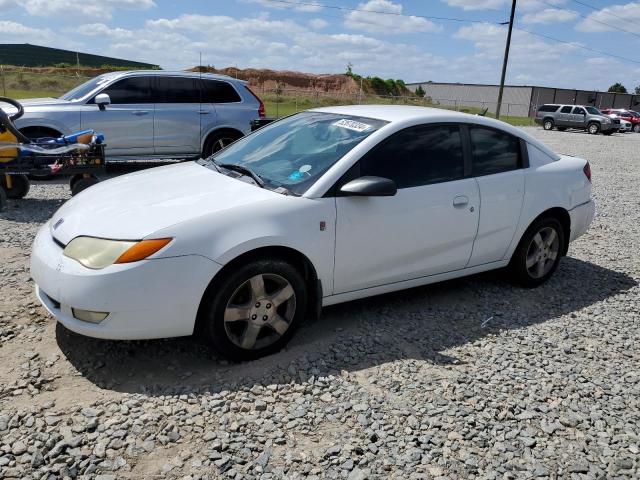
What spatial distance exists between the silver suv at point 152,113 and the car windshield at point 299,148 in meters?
A: 5.45

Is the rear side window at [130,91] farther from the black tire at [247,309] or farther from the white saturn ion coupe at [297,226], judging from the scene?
the black tire at [247,309]

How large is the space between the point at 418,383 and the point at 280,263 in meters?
1.14

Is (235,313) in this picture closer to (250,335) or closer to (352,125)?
(250,335)

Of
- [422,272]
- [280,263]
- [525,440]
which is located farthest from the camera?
[422,272]

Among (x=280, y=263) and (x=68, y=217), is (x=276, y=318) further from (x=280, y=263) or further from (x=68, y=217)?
(x=68, y=217)

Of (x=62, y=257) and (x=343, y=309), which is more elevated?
(x=62, y=257)

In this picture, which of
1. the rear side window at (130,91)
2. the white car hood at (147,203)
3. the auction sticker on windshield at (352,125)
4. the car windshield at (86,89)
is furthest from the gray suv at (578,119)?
the white car hood at (147,203)

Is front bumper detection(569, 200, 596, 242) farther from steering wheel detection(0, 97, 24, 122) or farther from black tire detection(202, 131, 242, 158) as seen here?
steering wheel detection(0, 97, 24, 122)

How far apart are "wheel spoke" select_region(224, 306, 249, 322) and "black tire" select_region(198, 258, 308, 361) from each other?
15 mm

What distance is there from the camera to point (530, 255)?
5.15 meters

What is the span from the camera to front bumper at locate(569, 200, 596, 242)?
5353mm

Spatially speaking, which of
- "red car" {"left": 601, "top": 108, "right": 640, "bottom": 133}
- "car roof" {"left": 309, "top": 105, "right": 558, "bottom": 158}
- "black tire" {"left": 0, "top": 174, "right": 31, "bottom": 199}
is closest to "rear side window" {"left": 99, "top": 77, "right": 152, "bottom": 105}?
Result: "black tire" {"left": 0, "top": 174, "right": 31, "bottom": 199}

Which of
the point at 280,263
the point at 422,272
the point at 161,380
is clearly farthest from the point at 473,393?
the point at 161,380

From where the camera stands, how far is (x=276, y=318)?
366 centimetres
